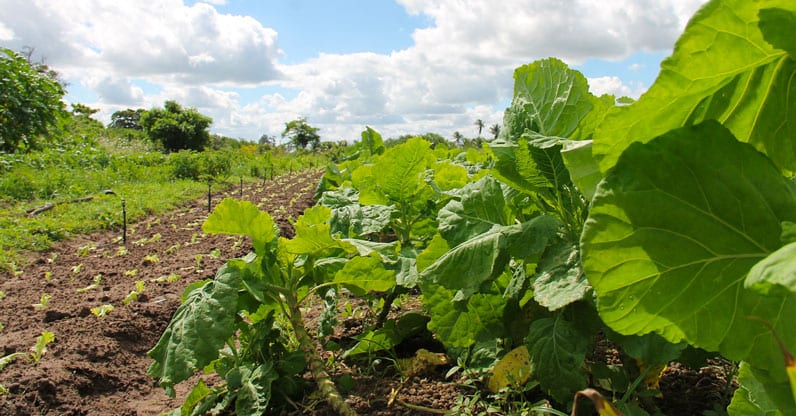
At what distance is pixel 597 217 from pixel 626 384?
1023mm

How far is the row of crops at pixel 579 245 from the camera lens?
0.85 meters

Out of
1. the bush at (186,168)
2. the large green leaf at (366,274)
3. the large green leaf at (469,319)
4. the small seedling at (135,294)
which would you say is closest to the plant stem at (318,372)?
the large green leaf at (366,274)

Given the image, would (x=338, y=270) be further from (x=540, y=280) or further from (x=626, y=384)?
(x=626, y=384)

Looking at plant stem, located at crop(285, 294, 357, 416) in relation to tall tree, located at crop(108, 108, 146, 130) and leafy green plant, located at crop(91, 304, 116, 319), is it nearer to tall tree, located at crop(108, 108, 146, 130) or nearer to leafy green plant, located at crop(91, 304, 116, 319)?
leafy green plant, located at crop(91, 304, 116, 319)

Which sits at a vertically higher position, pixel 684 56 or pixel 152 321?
pixel 684 56

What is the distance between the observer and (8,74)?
12891mm

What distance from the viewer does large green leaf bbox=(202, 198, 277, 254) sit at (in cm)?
224

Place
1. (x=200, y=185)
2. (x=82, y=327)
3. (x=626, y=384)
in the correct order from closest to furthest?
(x=626, y=384), (x=82, y=327), (x=200, y=185)

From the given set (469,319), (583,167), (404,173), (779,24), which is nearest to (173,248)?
(404,173)

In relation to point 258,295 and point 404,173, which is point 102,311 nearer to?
point 258,295

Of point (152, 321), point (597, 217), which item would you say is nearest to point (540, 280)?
point (597, 217)

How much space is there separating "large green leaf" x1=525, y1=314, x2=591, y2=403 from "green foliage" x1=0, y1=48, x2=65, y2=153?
1454cm

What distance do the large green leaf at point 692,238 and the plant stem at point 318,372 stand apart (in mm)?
1403

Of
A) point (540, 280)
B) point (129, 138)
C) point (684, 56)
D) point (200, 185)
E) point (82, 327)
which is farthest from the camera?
point (129, 138)
